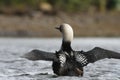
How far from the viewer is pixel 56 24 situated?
43219mm

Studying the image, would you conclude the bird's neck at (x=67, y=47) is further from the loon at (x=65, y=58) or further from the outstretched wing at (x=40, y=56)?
the outstretched wing at (x=40, y=56)

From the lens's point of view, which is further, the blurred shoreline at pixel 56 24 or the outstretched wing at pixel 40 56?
the blurred shoreline at pixel 56 24

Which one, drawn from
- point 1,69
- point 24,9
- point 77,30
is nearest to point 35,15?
point 24,9

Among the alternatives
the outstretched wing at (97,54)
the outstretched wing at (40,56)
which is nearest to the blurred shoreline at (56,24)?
the outstretched wing at (97,54)

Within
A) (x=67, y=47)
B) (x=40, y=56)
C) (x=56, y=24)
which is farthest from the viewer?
(x=56, y=24)

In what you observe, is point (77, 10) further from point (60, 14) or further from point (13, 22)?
point (13, 22)

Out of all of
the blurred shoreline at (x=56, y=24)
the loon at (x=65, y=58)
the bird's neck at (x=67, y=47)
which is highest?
the blurred shoreline at (x=56, y=24)

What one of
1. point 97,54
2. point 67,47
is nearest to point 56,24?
point 97,54

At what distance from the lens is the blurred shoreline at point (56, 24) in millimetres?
41938

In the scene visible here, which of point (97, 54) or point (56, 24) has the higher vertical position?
point (56, 24)

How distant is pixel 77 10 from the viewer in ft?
152

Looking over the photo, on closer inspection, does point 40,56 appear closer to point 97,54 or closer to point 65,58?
point 65,58

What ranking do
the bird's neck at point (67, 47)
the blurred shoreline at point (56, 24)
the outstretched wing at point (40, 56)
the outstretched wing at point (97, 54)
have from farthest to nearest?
the blurred shoreline at point (56, 24) → the outstretched wing at point (97, 54) → the bird's neck at point (67, 47) → the outstretched wing at point (40, 56)

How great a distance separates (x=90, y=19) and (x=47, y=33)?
13.5ft
